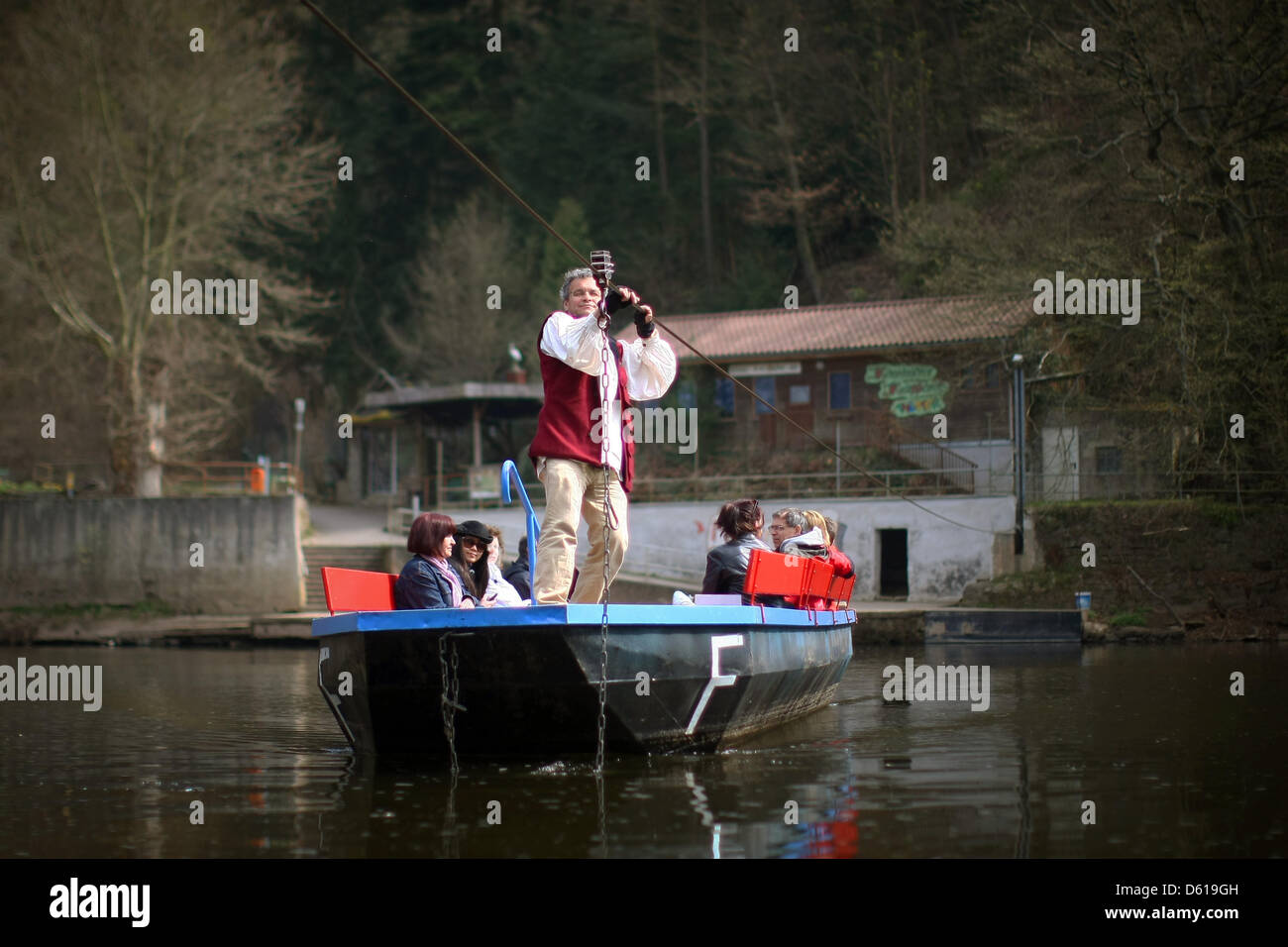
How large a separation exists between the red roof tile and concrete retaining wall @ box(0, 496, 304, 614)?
34.1 ft

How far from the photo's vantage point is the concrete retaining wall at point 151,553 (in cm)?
2720

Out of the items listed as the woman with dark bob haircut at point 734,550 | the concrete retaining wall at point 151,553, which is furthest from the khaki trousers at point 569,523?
the concrete retaining wall at point 151,553

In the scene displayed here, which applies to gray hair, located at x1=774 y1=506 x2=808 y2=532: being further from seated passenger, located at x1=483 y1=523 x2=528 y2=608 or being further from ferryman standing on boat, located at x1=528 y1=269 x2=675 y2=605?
ferryman standing on boat, located at x1=528 y1=269 x2=675 y2=605

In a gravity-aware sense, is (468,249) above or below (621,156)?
below

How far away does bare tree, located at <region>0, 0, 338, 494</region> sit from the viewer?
92.1 feet

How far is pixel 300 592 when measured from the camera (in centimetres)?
2775

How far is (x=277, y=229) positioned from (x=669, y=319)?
59.9 ft

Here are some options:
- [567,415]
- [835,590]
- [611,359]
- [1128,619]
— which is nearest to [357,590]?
[567,415]

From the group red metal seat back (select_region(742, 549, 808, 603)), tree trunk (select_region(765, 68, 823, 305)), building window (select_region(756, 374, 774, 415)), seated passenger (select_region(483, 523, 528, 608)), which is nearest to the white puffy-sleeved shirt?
red metal seat back (select_region(742, 549, 808, 603))

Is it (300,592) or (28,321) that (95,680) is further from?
(28,321)

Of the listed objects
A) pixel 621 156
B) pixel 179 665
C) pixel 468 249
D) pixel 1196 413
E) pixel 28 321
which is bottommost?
pixel 179 665

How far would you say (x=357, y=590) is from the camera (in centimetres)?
834

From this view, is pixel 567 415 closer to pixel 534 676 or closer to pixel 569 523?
pixel 569 523
